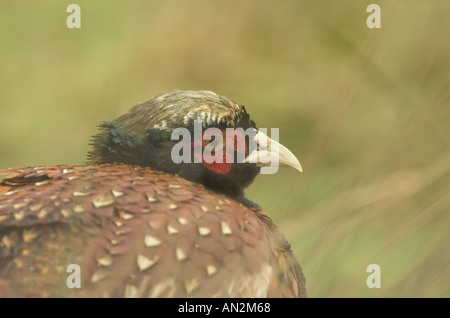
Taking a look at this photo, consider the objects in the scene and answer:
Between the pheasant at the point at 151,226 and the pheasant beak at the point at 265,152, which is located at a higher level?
the pheasant beak at the point at 265,152

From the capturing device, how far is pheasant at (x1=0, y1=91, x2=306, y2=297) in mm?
1567

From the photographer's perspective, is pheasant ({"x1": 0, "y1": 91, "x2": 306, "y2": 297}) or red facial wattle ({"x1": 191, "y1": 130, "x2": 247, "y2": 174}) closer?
pheasant ({"x1": 0, "y1": 91, "x2": 306, "y2": 297})

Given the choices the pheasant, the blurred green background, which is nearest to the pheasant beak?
the pheasant

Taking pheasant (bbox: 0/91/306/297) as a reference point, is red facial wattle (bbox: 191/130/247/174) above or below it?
above

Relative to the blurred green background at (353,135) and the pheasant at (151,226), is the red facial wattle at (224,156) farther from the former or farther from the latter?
the blurred green background at (353,135)

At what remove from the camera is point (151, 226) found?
66.2 inches

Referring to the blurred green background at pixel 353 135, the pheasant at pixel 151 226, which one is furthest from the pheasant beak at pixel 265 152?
the blurred green background at pixel 353 135

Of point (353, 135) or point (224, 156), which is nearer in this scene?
point (353, 135)

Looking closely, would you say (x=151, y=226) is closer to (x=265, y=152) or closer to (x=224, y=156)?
(x=224, y=156)

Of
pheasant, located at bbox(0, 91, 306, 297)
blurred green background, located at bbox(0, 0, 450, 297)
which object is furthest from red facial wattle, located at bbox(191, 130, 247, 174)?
blurred green background, located at bbox(0, 0, 450, 297)

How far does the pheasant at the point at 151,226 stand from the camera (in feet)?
5.14

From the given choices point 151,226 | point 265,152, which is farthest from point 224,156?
point 151,226

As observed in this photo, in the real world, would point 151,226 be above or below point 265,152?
below

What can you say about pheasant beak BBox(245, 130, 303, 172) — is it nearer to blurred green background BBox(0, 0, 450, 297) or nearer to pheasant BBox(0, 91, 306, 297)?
pheasant BBox(0, 91, 306, 297)
